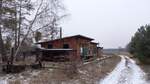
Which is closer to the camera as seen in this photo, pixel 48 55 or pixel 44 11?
pixel 44 11

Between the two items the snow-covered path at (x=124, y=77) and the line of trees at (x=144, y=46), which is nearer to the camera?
the snow-covered path at (x=124, y=77)

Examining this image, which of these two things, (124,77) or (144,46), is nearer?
(124,77)

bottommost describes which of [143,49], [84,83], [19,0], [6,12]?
[84,83]

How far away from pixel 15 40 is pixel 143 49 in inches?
822

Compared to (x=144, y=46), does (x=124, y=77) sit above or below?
below

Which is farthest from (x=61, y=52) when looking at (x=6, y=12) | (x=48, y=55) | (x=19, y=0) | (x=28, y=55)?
(x=6, y=12)

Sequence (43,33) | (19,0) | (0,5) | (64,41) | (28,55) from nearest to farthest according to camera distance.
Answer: (0,5)
(19,0)
(43,33)
(28,55)
(64,41)

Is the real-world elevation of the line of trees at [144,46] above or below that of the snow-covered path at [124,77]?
above

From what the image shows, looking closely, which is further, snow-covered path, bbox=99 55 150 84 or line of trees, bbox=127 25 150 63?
line of trees, bbox=127 25 150 63

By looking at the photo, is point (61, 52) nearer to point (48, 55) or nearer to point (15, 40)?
point (48, 55)

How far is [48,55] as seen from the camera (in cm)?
3781

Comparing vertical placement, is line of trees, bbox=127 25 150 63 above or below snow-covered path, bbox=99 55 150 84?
above

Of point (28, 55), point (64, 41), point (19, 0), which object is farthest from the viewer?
point (64, 41)

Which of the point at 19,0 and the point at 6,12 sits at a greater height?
the point at 19,0
